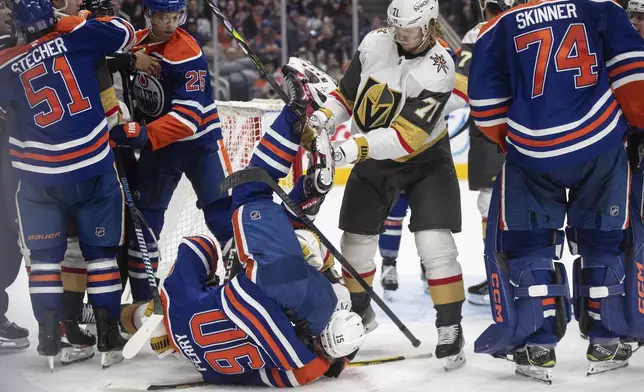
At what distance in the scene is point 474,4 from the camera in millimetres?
7691

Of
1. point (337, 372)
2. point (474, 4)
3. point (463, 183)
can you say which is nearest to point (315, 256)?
point (337, 372)

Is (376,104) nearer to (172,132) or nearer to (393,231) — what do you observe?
(172,132)

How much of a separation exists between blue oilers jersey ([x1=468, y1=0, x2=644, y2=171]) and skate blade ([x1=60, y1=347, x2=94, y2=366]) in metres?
1.54

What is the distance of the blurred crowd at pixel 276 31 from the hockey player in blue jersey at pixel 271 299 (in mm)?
4004

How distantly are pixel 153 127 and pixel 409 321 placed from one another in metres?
1.22

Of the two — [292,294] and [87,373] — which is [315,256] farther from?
[87,373]

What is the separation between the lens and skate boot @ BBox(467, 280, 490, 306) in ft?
13.5

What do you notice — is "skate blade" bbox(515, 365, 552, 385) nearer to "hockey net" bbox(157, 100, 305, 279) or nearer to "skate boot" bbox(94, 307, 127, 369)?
"skate boot" bbox(94, 307, 127, 369)

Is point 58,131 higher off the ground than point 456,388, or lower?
higher

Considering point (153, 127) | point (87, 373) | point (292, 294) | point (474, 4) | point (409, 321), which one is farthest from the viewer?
point (474, 4)

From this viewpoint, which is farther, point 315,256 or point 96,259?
point 96,259

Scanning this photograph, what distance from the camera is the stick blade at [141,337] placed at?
9.89ft

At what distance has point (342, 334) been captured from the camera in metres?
2.83

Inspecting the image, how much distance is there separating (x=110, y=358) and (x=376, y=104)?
119 centimetres
